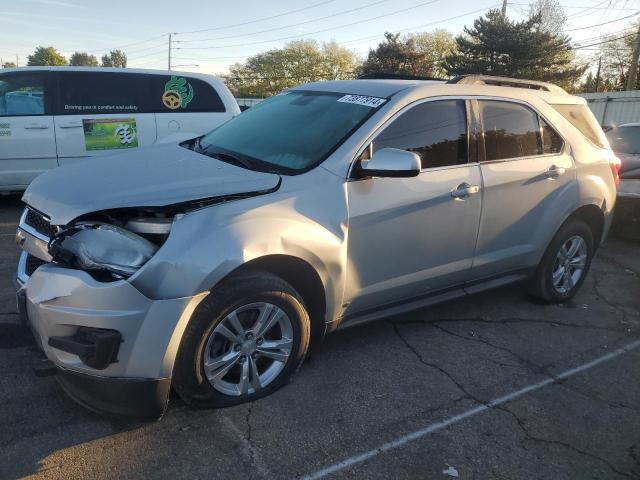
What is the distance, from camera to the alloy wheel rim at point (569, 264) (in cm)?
477

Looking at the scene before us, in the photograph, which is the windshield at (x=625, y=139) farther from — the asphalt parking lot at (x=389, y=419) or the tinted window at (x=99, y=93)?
the tinted window at (x=99, y=93)

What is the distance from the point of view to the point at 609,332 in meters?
4.43

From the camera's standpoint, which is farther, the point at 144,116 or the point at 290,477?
the point at 144,116

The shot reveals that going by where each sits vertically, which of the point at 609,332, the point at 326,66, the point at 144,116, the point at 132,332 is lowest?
the point at 609,332

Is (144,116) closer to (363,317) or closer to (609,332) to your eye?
(363,317)

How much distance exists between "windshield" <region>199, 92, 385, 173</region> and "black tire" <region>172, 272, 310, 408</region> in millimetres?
749

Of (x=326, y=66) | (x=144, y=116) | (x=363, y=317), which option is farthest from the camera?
(x=326, y=66)

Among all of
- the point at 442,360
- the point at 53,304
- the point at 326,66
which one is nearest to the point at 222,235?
the point at 53,304

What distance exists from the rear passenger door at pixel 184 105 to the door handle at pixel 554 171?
4.96 m

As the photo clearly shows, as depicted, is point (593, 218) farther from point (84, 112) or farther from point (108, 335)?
point (84, 112)

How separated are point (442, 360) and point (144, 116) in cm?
574

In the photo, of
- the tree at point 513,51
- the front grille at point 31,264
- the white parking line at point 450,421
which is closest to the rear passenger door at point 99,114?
the front grille at point 31,264

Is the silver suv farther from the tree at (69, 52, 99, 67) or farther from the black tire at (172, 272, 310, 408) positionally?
the tree at (69, 52, 99, 67)

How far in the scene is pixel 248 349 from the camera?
9.73ft
